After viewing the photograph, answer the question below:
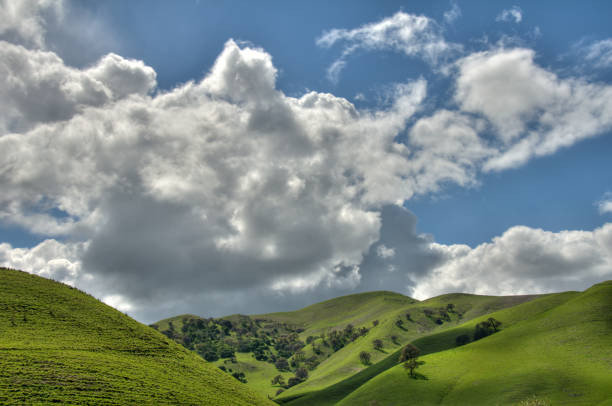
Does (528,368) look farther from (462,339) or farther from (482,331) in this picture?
(482,331)

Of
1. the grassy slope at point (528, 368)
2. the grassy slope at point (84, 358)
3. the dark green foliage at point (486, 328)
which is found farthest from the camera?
the dark green foliage at point (486, 328)

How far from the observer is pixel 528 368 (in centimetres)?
11469

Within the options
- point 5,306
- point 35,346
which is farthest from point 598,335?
point 5,306

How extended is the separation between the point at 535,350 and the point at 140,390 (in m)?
123

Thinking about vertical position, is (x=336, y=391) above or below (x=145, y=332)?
below

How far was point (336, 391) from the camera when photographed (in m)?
169

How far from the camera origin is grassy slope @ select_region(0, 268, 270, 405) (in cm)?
5528

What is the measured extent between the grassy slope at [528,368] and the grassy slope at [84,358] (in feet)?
184

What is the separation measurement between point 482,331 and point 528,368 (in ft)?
241

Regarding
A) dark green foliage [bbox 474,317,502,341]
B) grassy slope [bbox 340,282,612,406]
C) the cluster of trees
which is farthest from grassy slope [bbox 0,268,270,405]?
dark green foliage [bbox 474,317,502,341]

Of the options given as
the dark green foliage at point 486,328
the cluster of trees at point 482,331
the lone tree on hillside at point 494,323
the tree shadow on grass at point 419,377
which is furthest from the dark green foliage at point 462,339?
the tree shadow on grass at point 419,377

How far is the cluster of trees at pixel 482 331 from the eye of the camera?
7141 inches

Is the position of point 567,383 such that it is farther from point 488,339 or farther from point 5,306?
point 5,306

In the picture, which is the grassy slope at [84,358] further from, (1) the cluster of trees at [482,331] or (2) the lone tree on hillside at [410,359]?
(1) the cluster of trees at [482,331]
